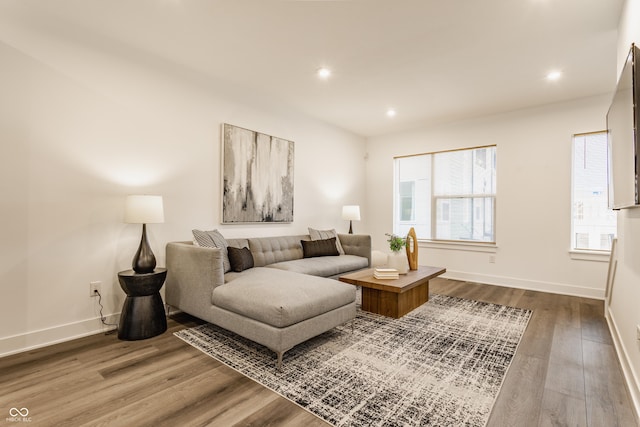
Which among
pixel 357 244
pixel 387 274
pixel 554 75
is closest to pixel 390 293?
pixel 387 274

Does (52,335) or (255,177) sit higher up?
(255,177)

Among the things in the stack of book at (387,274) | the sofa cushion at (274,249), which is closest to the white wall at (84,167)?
the sofa cushion at (274,249)

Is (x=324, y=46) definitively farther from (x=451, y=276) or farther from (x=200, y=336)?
(x=451, y=276)

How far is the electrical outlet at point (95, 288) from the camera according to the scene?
273cm

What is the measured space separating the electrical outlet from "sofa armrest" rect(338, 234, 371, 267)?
10.1 ft

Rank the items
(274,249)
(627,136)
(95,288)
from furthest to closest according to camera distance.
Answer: (274,249), (95,288), (627,136)

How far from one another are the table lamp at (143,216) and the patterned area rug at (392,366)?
71 centimetres

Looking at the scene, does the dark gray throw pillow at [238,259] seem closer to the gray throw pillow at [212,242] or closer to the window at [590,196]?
the gray throw pillow at [212,242]

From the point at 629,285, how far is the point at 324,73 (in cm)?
325

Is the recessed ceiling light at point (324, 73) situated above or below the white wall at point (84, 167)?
above

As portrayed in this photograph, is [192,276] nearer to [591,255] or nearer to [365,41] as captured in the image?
[365,41]

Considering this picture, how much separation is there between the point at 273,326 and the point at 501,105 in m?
4.37

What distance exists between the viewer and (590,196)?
4074 mm

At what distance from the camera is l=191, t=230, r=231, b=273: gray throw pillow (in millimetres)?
3088
